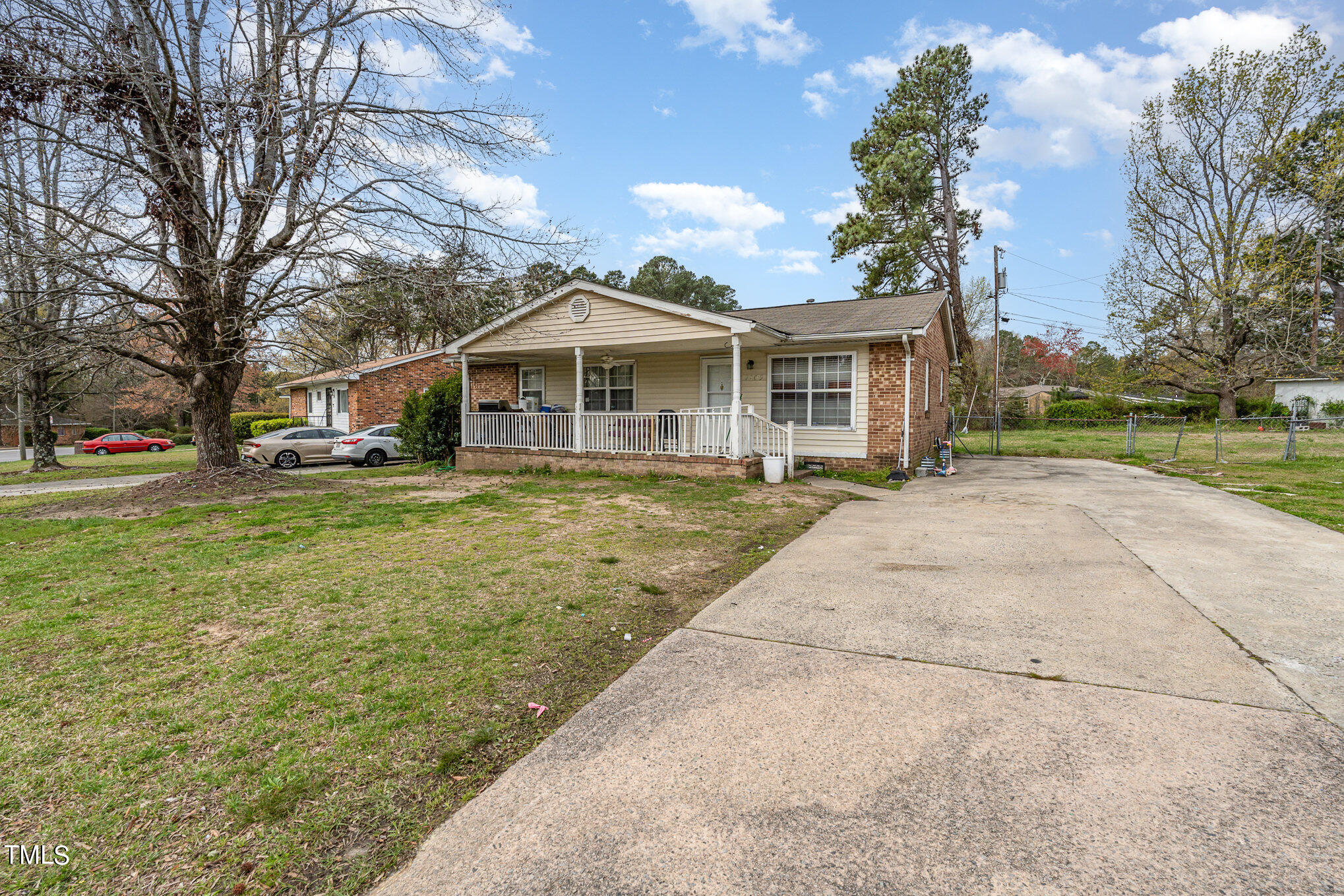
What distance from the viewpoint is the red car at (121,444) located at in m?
30.4

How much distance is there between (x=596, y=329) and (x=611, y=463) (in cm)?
298

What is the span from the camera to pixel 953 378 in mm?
26172

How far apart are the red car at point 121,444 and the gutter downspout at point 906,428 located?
37664 millimetres

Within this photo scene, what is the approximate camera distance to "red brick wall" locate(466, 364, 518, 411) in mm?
18031

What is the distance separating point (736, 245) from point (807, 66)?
22.9ft

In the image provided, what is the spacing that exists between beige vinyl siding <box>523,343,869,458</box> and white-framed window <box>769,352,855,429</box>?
0.14 m

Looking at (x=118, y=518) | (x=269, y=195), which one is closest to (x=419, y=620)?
(x=118, y=518)

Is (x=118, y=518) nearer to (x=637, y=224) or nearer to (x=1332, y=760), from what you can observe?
(x=637, y=224)

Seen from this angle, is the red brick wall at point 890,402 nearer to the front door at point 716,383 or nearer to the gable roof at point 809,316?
Answer: the gable roof at point 809,316

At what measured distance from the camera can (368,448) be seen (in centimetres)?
1856

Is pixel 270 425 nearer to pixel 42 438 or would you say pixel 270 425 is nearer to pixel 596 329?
pixel 42 438

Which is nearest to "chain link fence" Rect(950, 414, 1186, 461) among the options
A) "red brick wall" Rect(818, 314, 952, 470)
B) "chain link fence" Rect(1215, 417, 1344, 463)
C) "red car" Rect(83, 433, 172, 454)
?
"chain link fence" Rect(1215, 417, 1344, 463)

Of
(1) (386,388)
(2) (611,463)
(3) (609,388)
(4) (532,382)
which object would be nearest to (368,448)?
(4) (532,382)

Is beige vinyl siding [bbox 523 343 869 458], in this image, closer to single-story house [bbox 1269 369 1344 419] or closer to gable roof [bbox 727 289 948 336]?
gable roof [bbox 727 289 948 336]
